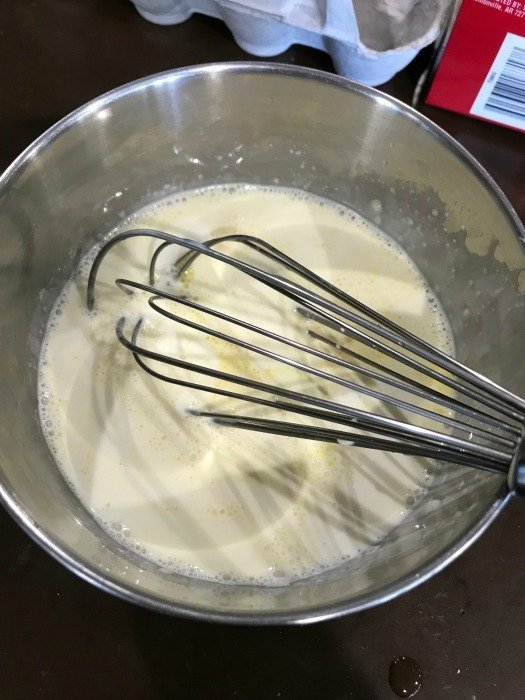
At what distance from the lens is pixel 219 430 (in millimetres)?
743

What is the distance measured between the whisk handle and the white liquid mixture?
300mm

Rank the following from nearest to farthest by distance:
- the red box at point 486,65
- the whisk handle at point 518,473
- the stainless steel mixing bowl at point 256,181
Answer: the whisk handle at point 518,473 → the stainless steel mixing bowl at point 256,181 → the red box at point 486,65

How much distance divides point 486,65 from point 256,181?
1.04 ft

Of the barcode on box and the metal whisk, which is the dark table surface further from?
the barcode on box

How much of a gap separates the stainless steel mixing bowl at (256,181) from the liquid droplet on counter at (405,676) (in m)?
0.10

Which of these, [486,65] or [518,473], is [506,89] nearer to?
[486,65]

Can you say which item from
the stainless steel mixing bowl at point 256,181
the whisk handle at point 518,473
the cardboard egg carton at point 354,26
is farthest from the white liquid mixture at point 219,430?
the whisk handle at point 518,473

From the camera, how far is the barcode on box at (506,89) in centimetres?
72

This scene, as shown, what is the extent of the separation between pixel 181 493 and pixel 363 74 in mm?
574

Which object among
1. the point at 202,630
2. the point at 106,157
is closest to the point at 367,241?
the point at 106,157

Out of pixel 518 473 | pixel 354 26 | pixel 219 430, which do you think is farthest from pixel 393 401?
pixel 354 26

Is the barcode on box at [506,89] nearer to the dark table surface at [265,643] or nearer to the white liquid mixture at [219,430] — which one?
the white liquid mixture at [219,430]

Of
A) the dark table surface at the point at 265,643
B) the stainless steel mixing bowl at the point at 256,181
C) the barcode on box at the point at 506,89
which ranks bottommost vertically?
the dark table surface at the point at 265,643

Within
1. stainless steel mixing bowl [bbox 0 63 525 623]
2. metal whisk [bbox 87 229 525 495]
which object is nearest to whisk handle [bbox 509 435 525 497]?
metal whisk [bbox 87 229 525 495]
